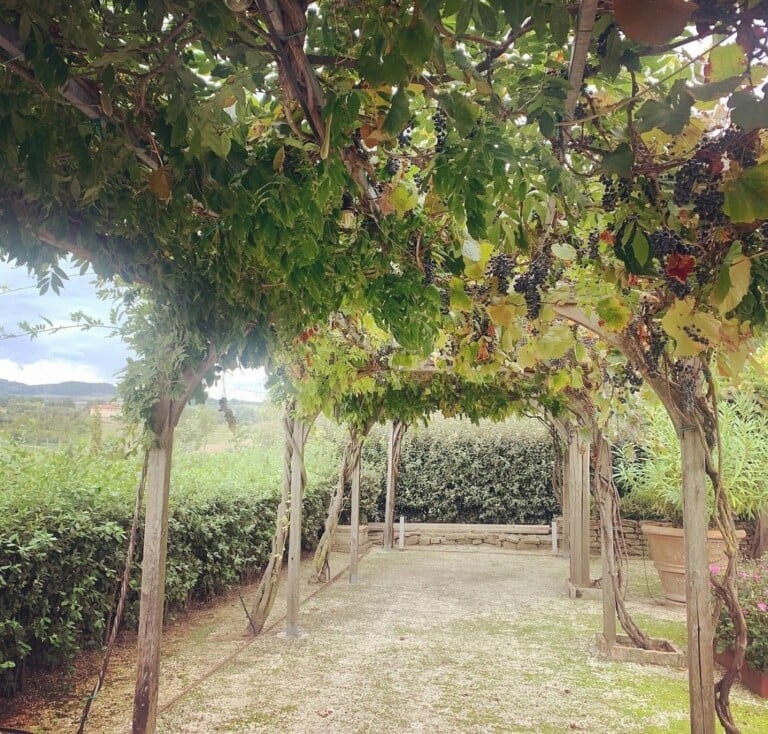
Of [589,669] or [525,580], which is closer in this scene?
[589,669]

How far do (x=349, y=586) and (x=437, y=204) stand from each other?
224 inches

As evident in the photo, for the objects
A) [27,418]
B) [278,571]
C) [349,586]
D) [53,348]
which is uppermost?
[53,348]

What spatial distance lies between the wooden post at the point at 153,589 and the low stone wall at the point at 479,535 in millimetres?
7615

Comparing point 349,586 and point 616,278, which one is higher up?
point 616,278

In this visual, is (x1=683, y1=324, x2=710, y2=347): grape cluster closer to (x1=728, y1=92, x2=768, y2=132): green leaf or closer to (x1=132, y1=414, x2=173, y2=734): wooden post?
(x1=728, y1=92, x2=768, y2=132): green leaf

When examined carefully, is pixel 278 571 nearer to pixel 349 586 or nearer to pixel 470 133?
pixel 349 586

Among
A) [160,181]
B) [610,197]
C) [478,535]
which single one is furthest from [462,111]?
[478,535]

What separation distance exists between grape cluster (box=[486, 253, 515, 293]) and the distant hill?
5.54 ft

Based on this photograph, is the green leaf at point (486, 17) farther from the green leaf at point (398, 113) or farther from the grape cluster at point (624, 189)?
the grape cluster at point (624, 189)

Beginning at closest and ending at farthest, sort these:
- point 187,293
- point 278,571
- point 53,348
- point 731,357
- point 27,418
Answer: point 731,357 → point 187,293 → point 53,348 → point 27,418 → point 278,571

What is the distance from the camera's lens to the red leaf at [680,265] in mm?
1492

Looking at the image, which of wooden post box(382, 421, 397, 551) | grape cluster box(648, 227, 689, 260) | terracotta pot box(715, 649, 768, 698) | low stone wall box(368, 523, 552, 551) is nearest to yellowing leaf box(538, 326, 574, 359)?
grape cluster box(648, 227, 689, 260)

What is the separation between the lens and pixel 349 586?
669 centimetres

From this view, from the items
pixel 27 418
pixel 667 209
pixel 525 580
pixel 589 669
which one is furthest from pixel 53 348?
pixel 525 580
